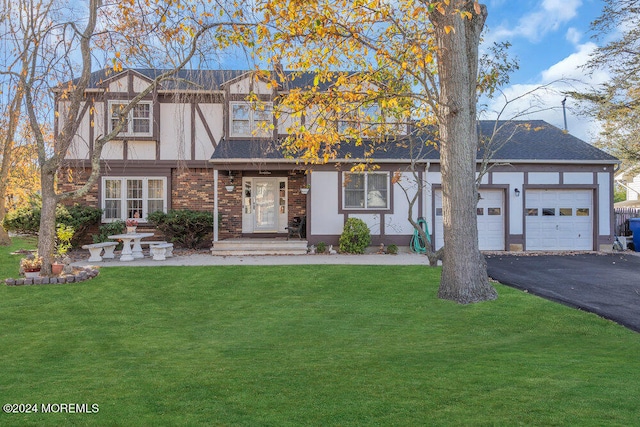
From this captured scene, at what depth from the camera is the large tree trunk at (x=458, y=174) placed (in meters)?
7.11

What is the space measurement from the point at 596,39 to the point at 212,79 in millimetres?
16493

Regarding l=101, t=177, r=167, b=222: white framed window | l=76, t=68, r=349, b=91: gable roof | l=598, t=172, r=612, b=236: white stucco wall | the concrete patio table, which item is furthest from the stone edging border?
l=598, t=172, r=612, b=236: white stucco wall

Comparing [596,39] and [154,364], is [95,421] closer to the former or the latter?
[154,364]

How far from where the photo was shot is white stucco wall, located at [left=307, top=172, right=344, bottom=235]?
13828 millimetres

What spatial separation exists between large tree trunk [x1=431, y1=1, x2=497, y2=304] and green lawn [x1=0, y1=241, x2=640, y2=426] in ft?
1.45

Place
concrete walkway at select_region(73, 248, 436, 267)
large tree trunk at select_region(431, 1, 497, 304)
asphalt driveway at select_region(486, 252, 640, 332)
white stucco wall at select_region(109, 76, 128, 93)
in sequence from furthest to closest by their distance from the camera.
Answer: white stucco wall at select_region(109, 76, 128, 93) < concrete walkway at select_region(73, 248, 436, 267) < large tree trunk at select_region(431, 1, 497, 304) < asphalt driveway at select_region(486, 252, 640, 332)

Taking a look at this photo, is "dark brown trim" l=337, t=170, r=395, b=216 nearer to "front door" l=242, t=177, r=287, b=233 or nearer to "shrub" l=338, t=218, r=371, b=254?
"shrub" l=338, t=218, r=371, b=254

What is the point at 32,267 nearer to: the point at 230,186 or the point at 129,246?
the point at 129,246

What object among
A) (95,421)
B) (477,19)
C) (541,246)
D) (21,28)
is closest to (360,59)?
(477,19)

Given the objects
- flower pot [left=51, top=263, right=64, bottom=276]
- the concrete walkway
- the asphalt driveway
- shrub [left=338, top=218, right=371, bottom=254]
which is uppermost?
shrub [left=338, top=218, right=371, bottom=254]

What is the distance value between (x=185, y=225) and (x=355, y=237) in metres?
5.92

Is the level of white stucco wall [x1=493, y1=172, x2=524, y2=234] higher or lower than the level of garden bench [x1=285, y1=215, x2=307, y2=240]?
higher

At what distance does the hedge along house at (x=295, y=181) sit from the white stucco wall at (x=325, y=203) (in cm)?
3

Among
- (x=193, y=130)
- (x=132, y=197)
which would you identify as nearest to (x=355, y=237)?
(x=193, y=130)
